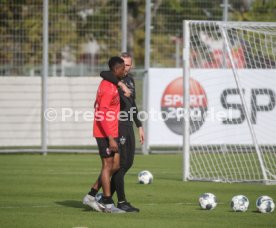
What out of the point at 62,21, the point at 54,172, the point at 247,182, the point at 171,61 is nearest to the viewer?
the point at 247,182

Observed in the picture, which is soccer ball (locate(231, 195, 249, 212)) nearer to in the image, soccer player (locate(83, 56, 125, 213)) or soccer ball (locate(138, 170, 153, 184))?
soccer player (locate(83, 56, 125, 213))

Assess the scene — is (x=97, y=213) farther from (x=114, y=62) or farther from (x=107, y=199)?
(x=114, y=62)

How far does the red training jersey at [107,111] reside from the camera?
12.1m

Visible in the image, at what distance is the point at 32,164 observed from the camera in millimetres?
21391

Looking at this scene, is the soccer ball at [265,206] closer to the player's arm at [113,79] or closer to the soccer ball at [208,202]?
the soccer ball at [208,202]

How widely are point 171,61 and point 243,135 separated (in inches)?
152

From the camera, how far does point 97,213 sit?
12.2 meters

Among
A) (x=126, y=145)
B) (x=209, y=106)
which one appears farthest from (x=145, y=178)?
(x=209, y=106)

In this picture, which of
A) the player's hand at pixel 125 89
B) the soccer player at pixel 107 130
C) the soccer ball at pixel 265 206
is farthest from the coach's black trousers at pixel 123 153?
the soccer ball at pixel 265 206

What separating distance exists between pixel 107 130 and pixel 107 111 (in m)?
0.27

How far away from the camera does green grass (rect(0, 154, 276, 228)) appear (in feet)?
37.0

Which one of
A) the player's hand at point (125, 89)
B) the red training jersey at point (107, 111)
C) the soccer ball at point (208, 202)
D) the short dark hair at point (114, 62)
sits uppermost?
the short dark hair at point (114, 62)

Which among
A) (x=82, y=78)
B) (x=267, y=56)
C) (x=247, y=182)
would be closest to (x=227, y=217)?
(x=247, y=182)

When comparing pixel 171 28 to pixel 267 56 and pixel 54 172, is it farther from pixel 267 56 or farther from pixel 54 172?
pixel 54 172
